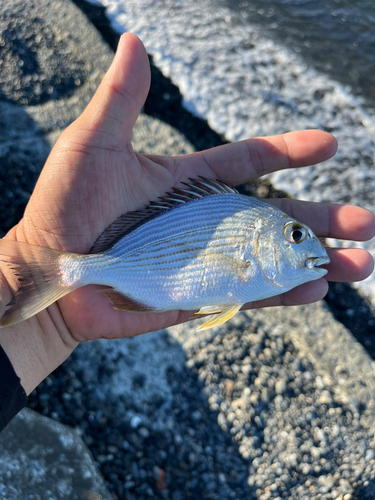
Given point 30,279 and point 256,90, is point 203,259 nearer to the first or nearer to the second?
point 30,279

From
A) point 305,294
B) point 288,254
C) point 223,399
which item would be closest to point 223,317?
point 288,254

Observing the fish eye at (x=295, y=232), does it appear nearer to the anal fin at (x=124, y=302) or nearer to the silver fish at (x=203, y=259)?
the silver fish at (x=203, y=259)

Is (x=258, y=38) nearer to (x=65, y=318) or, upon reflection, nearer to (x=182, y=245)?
(x=182, y=245)

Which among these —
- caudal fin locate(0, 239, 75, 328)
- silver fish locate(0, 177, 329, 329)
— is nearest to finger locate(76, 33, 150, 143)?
silver fish locate(0, 177, 329, 329)

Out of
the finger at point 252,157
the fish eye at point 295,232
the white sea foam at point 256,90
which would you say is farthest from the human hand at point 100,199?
the white sea foam at point 256,90

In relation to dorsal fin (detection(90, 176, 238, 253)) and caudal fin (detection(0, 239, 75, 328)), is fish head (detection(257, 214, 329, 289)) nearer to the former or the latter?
dorsal fin (detection(90, 176, 238, 253))

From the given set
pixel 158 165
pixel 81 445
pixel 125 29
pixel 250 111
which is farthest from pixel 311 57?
pixel 81 445
